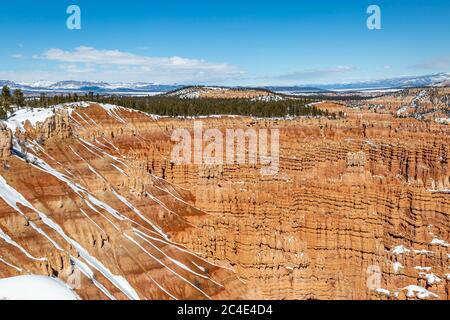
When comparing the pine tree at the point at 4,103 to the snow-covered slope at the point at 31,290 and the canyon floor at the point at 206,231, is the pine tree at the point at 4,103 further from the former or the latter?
the snow-covered slope at the point at 31,290

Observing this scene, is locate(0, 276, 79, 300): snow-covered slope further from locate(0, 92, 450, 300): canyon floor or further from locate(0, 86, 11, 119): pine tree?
locate(0, 86, 11, 119): pine tree

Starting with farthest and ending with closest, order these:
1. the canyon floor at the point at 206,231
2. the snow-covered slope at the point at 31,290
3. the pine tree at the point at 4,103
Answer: the pine tree at the point at 4,103
the canyon floor at the point at 206,231
the snow-covered slope at the point at 31,290

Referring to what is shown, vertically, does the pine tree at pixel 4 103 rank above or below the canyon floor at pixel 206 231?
above

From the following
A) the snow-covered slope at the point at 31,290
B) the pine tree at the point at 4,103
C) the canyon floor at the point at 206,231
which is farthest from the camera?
the pine tree at the point at 4,103

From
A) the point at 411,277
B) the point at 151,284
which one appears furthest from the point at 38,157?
the point at 411,277

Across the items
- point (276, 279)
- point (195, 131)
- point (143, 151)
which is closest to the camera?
point (276, 279)

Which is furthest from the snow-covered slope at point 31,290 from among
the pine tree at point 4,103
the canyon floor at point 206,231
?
the pine tree at point 4,103

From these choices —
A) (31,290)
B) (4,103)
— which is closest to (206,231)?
(31,290)

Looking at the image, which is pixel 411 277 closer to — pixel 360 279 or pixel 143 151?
pixel 360 279
